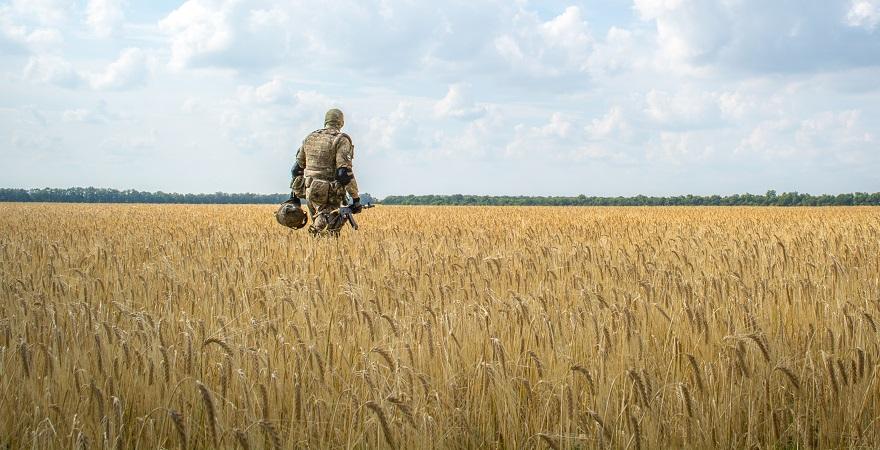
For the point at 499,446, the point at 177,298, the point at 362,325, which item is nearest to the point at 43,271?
the point at 177,298

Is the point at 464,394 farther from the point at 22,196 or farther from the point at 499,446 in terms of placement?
the point at 22,196

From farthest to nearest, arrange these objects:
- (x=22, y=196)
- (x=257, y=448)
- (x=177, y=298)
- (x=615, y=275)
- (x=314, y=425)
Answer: (x=22, y=196)
(x=615, y=275)
(x=177, y=298)
(x=314, y=425)
(x=257, y=448)

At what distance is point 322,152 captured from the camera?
1178 centimetres

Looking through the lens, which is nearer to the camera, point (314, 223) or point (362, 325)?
point (362, 325)

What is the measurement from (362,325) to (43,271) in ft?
15.9

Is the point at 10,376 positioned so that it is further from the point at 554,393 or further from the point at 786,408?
the point at 786,408

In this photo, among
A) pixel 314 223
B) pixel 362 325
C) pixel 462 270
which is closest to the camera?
pixel 362 325

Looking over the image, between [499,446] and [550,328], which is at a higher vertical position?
[550,328]

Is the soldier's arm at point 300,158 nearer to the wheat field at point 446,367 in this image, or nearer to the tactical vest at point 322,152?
the tactical vest at point 322,152

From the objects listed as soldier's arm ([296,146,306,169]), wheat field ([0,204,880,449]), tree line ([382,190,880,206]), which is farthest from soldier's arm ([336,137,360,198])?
tree line ([382,190,880,206])

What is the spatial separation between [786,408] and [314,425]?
2084mm

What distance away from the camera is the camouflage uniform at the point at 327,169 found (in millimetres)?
11719

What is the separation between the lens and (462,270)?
7.44 m

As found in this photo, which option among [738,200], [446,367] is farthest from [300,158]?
[738,200]
